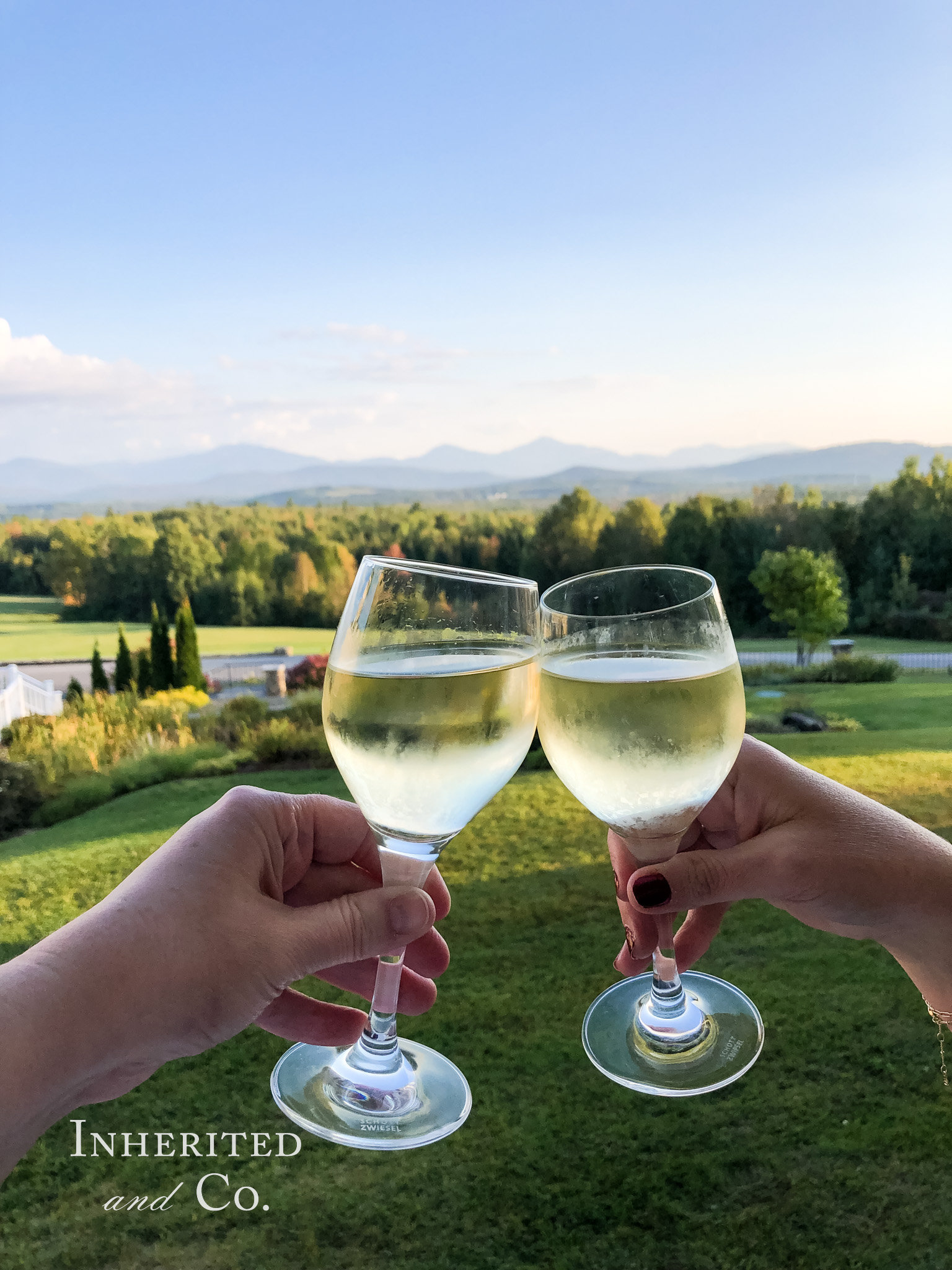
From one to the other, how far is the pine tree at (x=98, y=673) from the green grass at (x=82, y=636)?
24mm

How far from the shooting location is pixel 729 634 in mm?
929

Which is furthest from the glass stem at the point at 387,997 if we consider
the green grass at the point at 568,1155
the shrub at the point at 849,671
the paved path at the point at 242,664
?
the shrub at the point at 849,671

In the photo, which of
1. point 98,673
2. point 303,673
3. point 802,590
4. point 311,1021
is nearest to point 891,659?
point 802,590

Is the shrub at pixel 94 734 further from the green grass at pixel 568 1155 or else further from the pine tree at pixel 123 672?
the green grass at pixel 568 1155

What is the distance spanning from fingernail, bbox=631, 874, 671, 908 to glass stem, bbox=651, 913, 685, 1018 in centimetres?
10

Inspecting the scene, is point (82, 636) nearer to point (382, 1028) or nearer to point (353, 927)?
point (382, 1028)

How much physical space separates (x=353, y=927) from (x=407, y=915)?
5cm

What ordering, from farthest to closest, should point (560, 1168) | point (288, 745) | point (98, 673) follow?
point (288, 745)
point (98, 673)
point (560, 1168)

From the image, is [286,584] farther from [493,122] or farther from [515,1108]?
[515,1108]

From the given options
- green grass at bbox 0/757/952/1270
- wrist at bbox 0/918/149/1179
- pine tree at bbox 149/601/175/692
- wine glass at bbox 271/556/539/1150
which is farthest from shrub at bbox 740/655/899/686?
wrist at bbox 0/918/149/1179

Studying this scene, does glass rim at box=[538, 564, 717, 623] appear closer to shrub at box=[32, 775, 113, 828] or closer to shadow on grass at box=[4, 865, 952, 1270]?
shadow on grass at box=[4, 865, 952, 1270]

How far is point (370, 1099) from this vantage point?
946 millimetres

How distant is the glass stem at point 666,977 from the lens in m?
1.04

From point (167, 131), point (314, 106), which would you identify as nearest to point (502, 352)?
point (314, 106)
